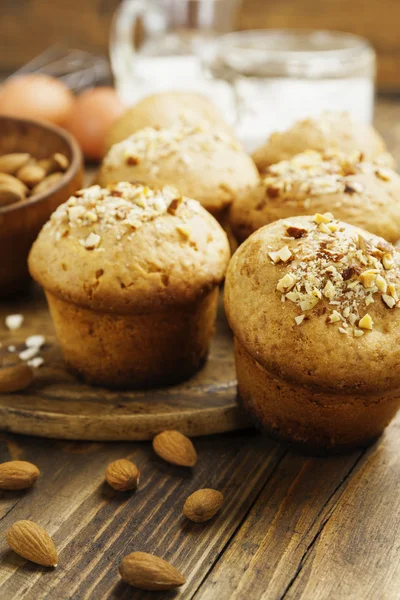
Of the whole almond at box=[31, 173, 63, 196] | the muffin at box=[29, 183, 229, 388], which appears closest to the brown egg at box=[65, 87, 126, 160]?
the whole almond at box=[31, 173, 63, 196]

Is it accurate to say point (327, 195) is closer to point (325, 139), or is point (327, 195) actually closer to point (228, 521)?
point (325, 139)

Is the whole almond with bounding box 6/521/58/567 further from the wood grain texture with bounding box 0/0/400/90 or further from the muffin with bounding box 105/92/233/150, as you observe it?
the wood grain texture with bounding box 0/0/400/90

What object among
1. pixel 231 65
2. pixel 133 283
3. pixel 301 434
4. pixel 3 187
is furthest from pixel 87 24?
pixel 301 434

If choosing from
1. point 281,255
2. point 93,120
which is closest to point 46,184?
point 281,255

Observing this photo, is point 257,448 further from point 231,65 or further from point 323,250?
point 231,65

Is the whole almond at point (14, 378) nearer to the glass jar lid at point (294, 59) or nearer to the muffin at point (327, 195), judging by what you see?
the muffin at point (327, 195)

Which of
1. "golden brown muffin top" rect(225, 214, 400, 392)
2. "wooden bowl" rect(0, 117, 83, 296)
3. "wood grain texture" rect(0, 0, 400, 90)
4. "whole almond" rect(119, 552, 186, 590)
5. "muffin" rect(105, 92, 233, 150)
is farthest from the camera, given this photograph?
"wood grain texture" rect(0, 0, 400, 90)

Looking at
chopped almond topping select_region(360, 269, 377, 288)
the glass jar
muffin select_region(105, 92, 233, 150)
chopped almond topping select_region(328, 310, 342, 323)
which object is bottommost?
the glass jar
